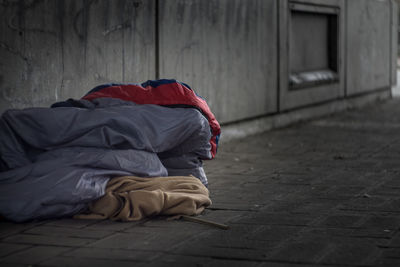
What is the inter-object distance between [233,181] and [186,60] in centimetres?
222

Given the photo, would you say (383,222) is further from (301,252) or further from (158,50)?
(158,50)

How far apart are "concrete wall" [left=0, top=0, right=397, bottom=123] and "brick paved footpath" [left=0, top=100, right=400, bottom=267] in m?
1.33

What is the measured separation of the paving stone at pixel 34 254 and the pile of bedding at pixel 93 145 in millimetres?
620

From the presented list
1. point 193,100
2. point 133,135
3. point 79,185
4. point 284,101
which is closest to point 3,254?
point 79,185

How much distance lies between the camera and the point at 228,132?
29.5 ft

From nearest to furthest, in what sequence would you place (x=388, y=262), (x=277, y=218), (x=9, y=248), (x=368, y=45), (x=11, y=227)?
(x=388, y=262) → (x=9, y=248) → (x=11, y=227) → (x=277, y=218) → (x=368, y=45)

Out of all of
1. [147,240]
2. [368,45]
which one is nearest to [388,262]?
[147,240]

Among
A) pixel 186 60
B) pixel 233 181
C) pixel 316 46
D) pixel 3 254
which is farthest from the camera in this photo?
pixel 316 46

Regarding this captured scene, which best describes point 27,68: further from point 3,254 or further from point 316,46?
point 316,46

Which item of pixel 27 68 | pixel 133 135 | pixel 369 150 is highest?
pixel 27 68

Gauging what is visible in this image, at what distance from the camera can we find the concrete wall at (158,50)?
225 inches

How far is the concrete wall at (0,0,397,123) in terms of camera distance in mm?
5723

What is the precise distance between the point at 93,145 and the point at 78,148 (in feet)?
0.33

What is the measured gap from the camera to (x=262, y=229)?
4.35 meters
